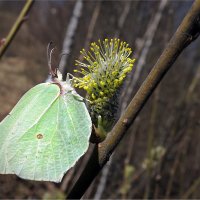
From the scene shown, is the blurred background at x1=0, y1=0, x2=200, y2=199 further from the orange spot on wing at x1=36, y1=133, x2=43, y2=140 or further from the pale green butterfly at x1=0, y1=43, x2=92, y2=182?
the orange spot on wing at x1=36, y1=133, x2=43, y2=140

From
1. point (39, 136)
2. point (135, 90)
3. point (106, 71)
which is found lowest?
point (135, 90)

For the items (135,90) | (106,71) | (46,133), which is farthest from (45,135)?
(135,90)

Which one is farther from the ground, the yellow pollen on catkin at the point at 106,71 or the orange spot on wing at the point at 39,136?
the yellow pollen on catkin at the point at 106,71

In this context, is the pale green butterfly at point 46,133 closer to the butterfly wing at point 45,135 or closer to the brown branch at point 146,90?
the butterfly wing at point 45,135

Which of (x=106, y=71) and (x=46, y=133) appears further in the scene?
(x=46, y=133)

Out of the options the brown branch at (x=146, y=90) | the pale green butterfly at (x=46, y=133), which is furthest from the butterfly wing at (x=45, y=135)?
the brown branch at (x=146, y=90)

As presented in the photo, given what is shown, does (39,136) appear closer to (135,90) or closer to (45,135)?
(45,135)
